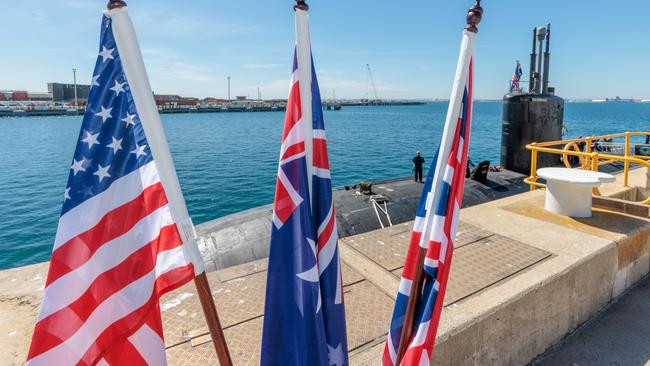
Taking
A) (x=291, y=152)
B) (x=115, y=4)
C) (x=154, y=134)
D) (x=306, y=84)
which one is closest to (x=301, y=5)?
(x=306, y=84)

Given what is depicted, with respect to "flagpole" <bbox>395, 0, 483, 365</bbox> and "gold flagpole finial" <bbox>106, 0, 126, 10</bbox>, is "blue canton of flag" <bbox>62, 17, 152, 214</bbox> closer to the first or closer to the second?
"gold flagpole finial" <bbox>106, 0, 126, 10</bbox>

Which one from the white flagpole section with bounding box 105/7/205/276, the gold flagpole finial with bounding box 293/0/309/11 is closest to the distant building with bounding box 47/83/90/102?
the white flagpole section with bounding box 105/7/205/276

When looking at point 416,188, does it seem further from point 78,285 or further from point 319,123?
point 78,285

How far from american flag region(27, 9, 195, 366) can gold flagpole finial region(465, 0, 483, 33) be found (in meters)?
2.28

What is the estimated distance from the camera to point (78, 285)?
206 centimetres

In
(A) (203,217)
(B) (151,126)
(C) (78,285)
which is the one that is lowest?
(A) (203,217)

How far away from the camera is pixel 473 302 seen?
4.19m

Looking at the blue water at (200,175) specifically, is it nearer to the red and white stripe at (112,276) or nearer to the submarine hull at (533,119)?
the submarine hull at (533,119)

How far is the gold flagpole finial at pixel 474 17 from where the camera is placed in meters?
2.77

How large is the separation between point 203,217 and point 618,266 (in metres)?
18.2

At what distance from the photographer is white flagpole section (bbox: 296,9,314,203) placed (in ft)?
8.22

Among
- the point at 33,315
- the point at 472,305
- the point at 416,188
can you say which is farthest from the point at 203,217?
the point at 472,305

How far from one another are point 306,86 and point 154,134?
989 mm

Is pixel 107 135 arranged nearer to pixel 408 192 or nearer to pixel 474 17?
pixel 474 17
